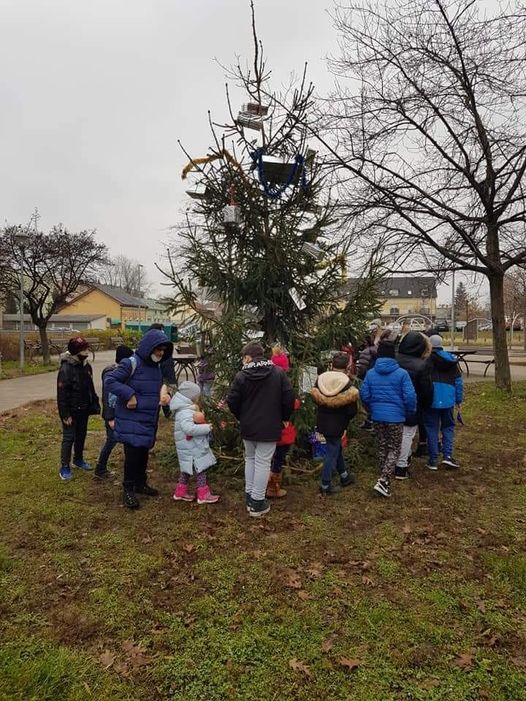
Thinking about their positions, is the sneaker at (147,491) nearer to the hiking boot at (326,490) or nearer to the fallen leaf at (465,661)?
the hiking boot at (326,490)

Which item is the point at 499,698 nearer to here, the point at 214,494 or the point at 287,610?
the point at 287,610

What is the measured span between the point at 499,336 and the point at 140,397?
1044 cm

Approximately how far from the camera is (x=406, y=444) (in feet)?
18.5

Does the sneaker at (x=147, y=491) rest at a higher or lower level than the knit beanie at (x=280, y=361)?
lower

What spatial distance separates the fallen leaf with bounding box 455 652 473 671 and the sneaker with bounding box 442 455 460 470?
12.0 feet

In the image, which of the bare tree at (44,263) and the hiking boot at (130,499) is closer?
the hiking boot at (130,499)

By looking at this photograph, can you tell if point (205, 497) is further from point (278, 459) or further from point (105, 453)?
point (105, 453)

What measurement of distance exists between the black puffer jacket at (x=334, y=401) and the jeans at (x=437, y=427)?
1.57 meters

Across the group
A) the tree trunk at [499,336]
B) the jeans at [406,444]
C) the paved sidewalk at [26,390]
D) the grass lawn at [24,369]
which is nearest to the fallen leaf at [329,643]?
the jeans at [406,444]

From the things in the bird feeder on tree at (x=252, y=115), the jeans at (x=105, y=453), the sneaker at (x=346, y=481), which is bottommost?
the sneaker at (x=346, y=481)

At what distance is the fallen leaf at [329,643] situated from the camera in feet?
8.90

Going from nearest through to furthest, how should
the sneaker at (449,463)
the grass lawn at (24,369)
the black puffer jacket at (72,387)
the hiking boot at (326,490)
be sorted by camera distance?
1. the hiking boot at (326,490)
2. the black puffer jacket at (72,387)
3. the sneaker at (449,463)
4. the grass lawn at (24,369)

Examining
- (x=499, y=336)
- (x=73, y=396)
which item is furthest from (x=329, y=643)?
(x=499, y=336)

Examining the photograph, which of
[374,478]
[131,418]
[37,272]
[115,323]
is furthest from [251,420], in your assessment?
[115,323]
